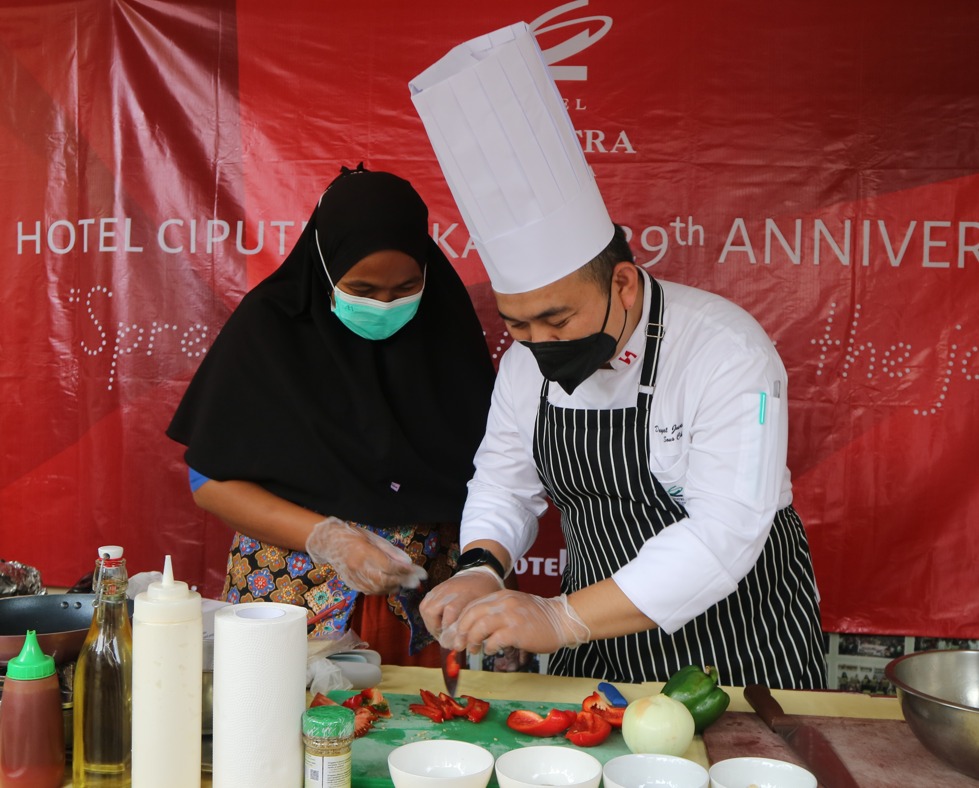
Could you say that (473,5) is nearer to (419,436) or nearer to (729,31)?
(729,31)

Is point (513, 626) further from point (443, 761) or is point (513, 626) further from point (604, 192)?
point (604, 192)

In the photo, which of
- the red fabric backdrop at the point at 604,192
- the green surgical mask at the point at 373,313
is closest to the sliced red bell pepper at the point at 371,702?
the green surgical mask at the point at 373,313

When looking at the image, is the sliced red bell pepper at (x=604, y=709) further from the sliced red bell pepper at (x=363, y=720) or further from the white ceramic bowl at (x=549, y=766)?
the sliced red bell pepper at (x=363, y=720)

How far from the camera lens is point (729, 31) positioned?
282 cm

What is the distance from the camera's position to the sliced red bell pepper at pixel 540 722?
153cm

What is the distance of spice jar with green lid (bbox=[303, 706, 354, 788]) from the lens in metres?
A: 1.25

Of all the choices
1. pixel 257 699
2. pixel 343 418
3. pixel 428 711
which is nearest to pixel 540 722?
pixel 428 711

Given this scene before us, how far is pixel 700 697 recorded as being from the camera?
1.55 m

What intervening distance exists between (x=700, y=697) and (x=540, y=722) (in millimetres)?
254

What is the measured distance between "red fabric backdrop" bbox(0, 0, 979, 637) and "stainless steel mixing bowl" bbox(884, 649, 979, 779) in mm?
1289

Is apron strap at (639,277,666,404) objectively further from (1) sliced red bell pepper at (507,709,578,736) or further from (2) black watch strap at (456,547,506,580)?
(1) sliced red bell pepper at (507,709,578,736)

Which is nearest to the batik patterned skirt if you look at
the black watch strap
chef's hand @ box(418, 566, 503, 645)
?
the black watch strap

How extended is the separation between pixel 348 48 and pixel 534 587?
67.8 inches

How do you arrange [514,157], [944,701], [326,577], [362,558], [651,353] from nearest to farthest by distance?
[944,701]
[514,157]
[651,353]
[362,558]
[326,577]
